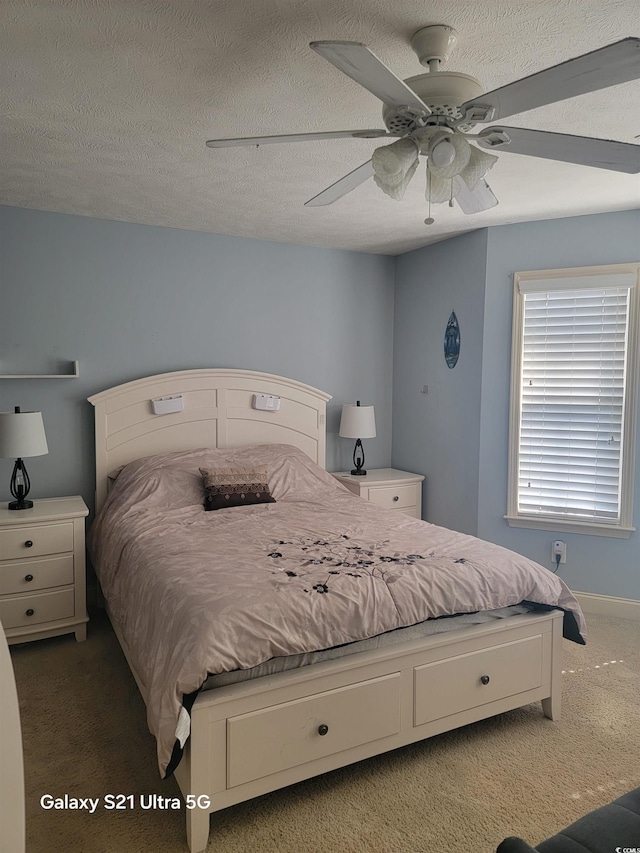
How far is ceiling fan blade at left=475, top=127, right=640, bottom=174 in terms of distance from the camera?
63.6 inches

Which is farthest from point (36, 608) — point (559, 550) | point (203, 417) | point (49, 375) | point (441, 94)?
point (559, 550)

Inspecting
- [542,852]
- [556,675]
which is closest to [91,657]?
[556,675]

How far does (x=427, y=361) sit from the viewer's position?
176 inches

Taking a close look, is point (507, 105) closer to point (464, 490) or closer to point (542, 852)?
point (542, 852)

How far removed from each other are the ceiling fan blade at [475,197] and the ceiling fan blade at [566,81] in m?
0.43

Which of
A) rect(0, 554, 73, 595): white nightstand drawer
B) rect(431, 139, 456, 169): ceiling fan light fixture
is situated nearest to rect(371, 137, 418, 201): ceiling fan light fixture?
rect(431, 139, 456, 169): ceiling fan light fixture

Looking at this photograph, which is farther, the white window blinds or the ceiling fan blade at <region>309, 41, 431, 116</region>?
the white window blinds

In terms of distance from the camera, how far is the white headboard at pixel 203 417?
143 inches

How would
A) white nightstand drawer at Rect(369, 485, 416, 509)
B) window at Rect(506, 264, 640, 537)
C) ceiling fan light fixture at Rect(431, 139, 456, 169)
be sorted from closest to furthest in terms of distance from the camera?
1. ceiling fan light fixture at Rect(431, 139, 456, 169)
2. window at Rect(506, 264, 640, 537)
3. white nightstand drawer at Rect(369, 485, 416, 509)

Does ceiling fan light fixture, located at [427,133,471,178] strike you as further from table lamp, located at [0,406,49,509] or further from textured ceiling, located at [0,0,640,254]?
table lamp, located at [0,406,49,509]

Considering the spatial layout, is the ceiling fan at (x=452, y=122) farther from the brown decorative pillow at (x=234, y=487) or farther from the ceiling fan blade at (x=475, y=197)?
the brown decorative pillow at (x=234, y=487)

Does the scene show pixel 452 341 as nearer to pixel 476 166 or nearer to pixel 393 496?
pixel 393 496

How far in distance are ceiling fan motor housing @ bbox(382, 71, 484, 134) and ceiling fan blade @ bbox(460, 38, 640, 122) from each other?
0.21 ft
